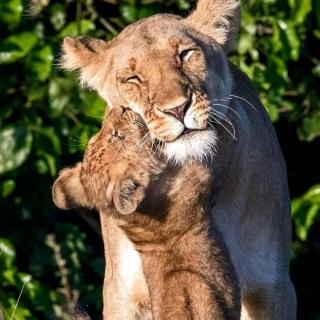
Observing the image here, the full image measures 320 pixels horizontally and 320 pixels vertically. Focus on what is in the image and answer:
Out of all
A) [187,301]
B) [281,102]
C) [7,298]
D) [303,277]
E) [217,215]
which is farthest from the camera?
[303,277]

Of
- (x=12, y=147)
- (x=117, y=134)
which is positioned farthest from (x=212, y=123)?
(x=12, y=147)

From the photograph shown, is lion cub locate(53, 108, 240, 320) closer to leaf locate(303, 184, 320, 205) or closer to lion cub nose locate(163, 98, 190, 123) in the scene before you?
lion cub nose locate(163, 98, 190, 123)

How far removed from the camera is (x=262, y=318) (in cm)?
532

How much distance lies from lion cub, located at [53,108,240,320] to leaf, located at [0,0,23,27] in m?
2.02

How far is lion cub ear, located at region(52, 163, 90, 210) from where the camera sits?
472cm

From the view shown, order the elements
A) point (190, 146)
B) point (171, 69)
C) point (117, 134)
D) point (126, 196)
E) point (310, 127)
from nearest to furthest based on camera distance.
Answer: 1. point (126, 196)
2. point (117, 134)
3. point (190, 146)
4. point (171, 69)
5. point (310, 127)

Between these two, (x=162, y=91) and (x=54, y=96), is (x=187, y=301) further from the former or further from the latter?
(x=54, y=96)

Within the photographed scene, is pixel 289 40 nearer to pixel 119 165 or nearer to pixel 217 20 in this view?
pixel 217 20

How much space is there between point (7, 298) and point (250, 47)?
169 centimetres

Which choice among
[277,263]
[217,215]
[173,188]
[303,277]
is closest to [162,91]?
[173,188]

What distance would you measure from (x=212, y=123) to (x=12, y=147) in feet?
6.99

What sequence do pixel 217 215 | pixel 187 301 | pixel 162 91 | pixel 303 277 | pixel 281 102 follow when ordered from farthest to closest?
1. pixel 303 277
2. pixel 281 102
3. pixel 217 215
4. pixel 162 91
5. pixel 187 301

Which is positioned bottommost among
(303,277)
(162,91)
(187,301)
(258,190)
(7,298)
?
(303,277)

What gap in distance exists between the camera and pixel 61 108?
23.0 feet
